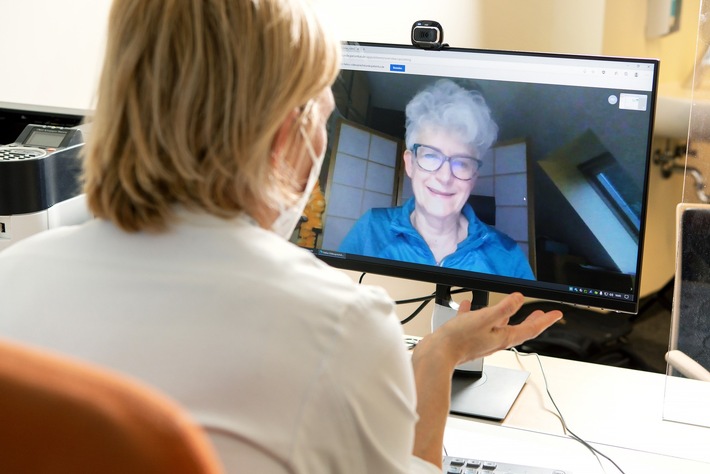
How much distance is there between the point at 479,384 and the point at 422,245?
0.25m

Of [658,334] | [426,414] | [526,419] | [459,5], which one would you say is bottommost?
[658,334]

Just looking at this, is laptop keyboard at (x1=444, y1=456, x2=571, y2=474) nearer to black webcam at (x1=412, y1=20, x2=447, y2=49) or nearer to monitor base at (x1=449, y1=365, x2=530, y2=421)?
monitor base at (x1=449, y1=365, x2=530, y2=421)

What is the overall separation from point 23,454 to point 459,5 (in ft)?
6.34

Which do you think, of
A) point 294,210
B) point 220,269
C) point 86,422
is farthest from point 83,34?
point 86,422

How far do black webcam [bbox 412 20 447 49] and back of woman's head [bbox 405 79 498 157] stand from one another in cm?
6

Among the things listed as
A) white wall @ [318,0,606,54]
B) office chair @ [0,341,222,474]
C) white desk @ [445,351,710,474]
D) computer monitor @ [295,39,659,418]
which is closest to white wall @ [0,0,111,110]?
white wall @ [318,0,606,54]

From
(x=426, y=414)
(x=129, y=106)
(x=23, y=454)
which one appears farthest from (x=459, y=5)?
(x=23, y=454)

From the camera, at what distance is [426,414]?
1.02 m

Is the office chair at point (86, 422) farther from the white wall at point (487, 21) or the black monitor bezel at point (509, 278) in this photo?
the white wall at point (487, 21)

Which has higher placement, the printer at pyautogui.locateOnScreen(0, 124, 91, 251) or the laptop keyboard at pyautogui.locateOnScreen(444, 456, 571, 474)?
the printer at pyautogui.locateOnScreen(0, 124, 91, 251)

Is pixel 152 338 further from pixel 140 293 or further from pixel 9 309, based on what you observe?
pixel 9 309

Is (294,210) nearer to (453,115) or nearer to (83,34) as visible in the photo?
(453,115)

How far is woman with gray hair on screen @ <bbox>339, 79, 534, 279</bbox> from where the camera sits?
1.34 m

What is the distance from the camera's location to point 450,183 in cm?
135
